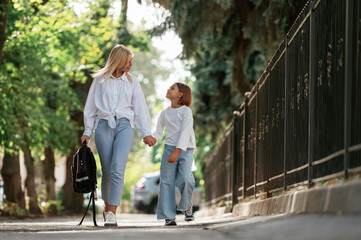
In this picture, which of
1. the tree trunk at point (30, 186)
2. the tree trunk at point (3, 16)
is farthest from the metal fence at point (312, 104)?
the tree trunk at point (30, 186)

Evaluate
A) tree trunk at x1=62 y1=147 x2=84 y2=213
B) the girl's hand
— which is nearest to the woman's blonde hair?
the girl's hand

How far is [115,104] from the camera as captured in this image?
332 inches

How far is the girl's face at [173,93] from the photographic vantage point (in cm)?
905

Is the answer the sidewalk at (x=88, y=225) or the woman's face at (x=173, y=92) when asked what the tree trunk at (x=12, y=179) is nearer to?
the sidewalk at (x=88, y=225)

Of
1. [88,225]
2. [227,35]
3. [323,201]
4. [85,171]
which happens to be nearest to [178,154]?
[85,171]

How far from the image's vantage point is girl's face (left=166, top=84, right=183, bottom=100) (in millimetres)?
9047

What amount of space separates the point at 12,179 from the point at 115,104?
454 inches

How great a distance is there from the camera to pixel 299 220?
16.4ft

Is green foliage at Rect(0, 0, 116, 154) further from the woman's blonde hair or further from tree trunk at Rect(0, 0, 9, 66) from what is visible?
the woman's blonde hair

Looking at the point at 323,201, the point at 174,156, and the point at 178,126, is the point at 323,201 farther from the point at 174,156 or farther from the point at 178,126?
the point at 178,126

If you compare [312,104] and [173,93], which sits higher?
[173,93]

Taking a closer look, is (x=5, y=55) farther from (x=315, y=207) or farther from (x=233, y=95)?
(x=315, y=207)

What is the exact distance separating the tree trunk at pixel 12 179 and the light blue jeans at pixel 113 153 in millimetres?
10989

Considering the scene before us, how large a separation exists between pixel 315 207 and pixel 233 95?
1754 cm
